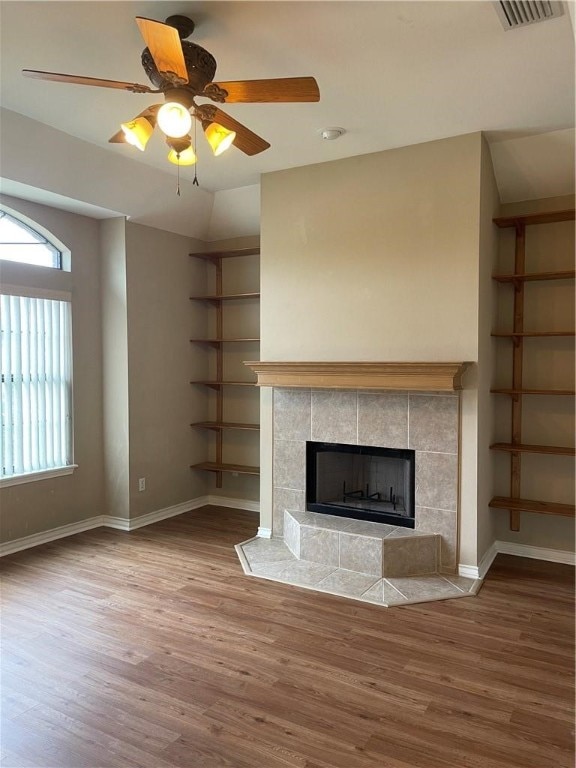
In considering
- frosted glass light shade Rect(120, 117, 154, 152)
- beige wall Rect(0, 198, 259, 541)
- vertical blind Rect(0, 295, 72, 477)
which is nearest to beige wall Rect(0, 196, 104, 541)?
beige wall Rect(0, 198, 259, 541)

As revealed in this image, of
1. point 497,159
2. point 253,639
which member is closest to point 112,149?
point 497,159

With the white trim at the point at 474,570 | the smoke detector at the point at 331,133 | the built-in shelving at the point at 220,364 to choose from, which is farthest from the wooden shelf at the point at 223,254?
the white trim at the point at 474,570

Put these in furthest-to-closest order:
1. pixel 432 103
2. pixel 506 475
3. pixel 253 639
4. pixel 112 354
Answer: pixel 112 354
pixel 506 475
pixel 432 103
pixel 253 639

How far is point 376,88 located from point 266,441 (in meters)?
2.64

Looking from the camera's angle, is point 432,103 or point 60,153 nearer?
point 432,103

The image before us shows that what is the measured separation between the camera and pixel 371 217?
4.00 meters

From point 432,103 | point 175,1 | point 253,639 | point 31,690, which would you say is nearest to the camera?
point 175,1

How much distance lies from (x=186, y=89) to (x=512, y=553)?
3.80 m

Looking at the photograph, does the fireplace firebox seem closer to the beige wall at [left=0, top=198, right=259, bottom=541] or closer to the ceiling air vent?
the beige wall at [left=0, top=198, right=259, bottom=541]

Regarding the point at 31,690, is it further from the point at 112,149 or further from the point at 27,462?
the point at 112,149

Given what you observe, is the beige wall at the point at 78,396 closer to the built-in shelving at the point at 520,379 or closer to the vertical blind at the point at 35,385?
the vertical blind at the point at 35,385

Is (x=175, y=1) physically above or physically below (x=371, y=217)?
above

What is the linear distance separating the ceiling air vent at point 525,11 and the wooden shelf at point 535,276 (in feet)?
5.75

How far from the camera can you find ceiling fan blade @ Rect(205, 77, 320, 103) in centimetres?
224
